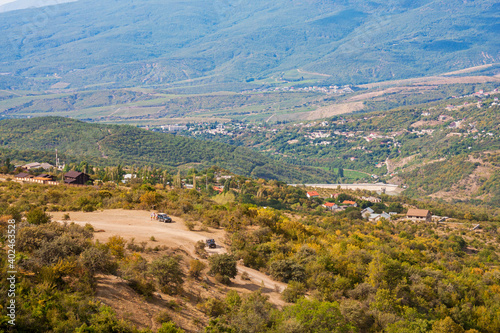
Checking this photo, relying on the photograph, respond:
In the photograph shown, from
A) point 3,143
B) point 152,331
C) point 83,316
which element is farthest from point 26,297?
point 3,143

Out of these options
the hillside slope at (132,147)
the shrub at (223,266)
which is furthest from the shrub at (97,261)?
the hillside slope at (132,147)

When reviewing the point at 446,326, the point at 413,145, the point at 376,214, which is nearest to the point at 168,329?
the point at 446,326

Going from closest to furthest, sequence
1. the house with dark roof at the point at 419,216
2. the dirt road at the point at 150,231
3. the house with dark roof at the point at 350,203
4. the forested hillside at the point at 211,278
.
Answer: the forested hillside at the point at 211,278
the dirt road at the point at 150,231
the house with dark roof at the point at 419,216
the house with dark roof at the point at 350,203

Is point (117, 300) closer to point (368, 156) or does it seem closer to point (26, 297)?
point (26, 297)

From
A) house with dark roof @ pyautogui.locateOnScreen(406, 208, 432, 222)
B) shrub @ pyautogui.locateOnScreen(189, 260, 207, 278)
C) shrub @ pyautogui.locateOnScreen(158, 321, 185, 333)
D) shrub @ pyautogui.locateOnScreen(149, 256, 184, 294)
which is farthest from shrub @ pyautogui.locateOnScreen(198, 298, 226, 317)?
house with dark roof @ pyautogui.locateOnScreen(406, 208, 432, 222)

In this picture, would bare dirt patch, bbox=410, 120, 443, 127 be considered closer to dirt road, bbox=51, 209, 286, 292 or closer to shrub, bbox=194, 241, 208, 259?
dirt road, bbox=51, 209, 286, 292

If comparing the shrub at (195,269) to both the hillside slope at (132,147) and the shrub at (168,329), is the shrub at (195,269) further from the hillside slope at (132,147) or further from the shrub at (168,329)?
the hillside slope at (132,147)

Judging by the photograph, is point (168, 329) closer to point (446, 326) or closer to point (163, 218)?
point (446, 326)
